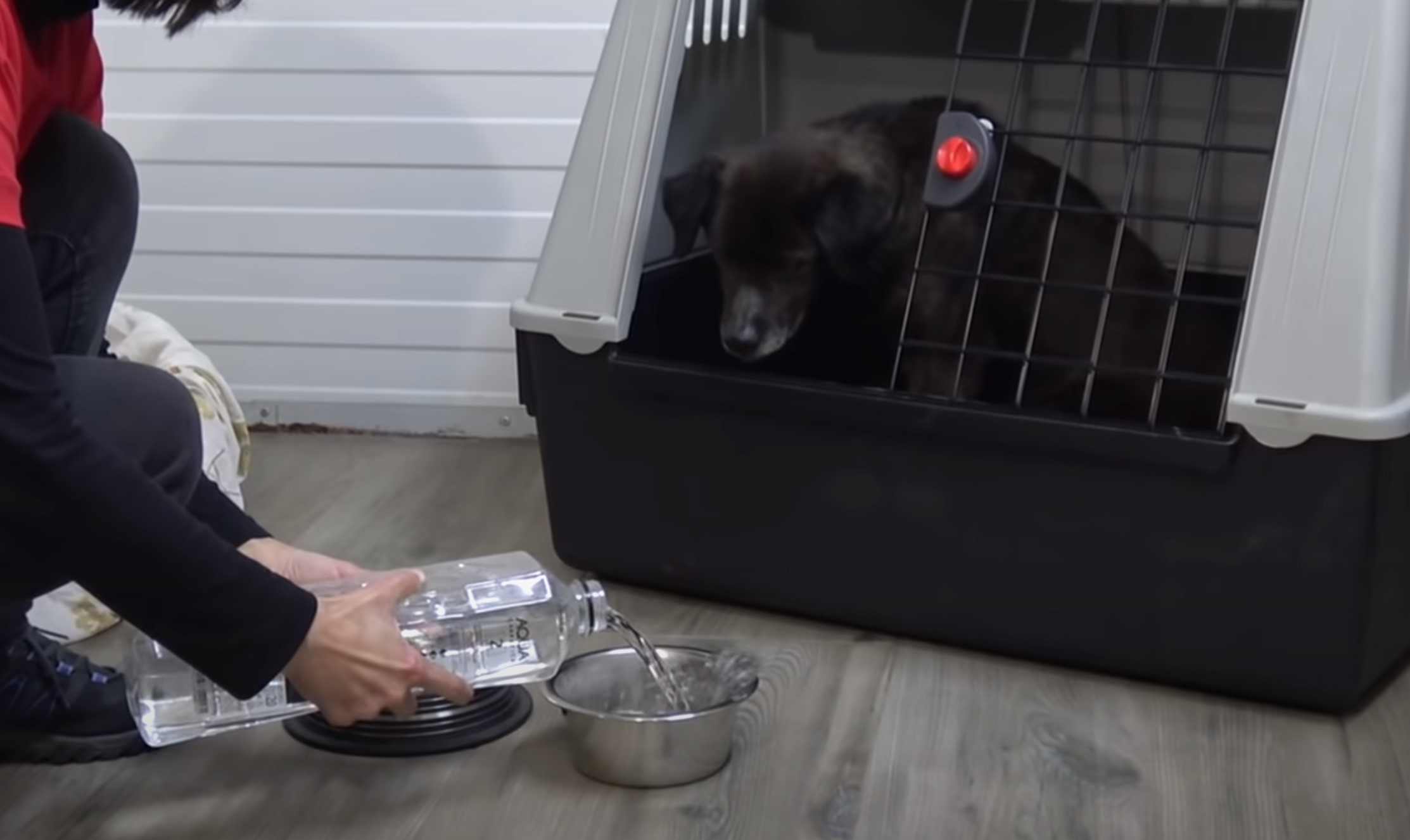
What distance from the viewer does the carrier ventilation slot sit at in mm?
1649

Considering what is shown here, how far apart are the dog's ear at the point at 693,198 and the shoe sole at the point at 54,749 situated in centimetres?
76

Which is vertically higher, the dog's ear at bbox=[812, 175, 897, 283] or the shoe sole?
the dog's ear at bbox=[812, 175, 897, 283]

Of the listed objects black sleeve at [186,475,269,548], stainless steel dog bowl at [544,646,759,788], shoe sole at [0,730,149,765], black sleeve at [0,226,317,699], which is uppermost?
black sleeve at [0,226,317,699]

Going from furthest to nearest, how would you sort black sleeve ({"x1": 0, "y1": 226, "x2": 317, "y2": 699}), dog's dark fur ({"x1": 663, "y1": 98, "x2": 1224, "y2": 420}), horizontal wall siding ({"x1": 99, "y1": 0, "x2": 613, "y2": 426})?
horizontal wall siding ({"x1": 99, "y1": 0, "x2": 613, "y2": 426}), dog's dark fur ({"x1": 663, "y1": 98, "x2": 1224, "y2": 420}), black sleeve ({"x1": 0, "y1": 226, "x2": 317, "y2": 699})

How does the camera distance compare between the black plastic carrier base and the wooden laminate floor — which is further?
the black plastic carrier base

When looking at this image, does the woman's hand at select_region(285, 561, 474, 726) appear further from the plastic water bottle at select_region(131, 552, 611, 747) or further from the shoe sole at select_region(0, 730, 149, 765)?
the shoe sole at select_region(0, 730, 149, 765)

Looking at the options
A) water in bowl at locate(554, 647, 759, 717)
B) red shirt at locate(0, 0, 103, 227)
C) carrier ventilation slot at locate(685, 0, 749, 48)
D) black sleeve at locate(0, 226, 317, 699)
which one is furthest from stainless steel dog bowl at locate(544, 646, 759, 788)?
carrier ventilation slot at locate(685, 0, 749, 48)

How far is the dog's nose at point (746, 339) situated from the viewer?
5.24ft

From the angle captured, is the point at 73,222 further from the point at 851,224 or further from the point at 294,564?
the point at 851,224

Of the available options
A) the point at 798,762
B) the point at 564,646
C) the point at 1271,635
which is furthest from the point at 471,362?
the point at 1271,635

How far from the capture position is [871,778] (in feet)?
4.00

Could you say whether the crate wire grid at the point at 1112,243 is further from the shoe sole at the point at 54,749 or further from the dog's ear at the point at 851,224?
the shoe sole at the point at 54,749

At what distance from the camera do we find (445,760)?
1.25 metres

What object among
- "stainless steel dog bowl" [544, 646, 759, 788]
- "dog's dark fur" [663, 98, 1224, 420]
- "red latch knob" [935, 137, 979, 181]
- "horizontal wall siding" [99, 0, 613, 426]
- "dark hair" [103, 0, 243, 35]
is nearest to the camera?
"dark hair" [103, 0, 243, 35]
